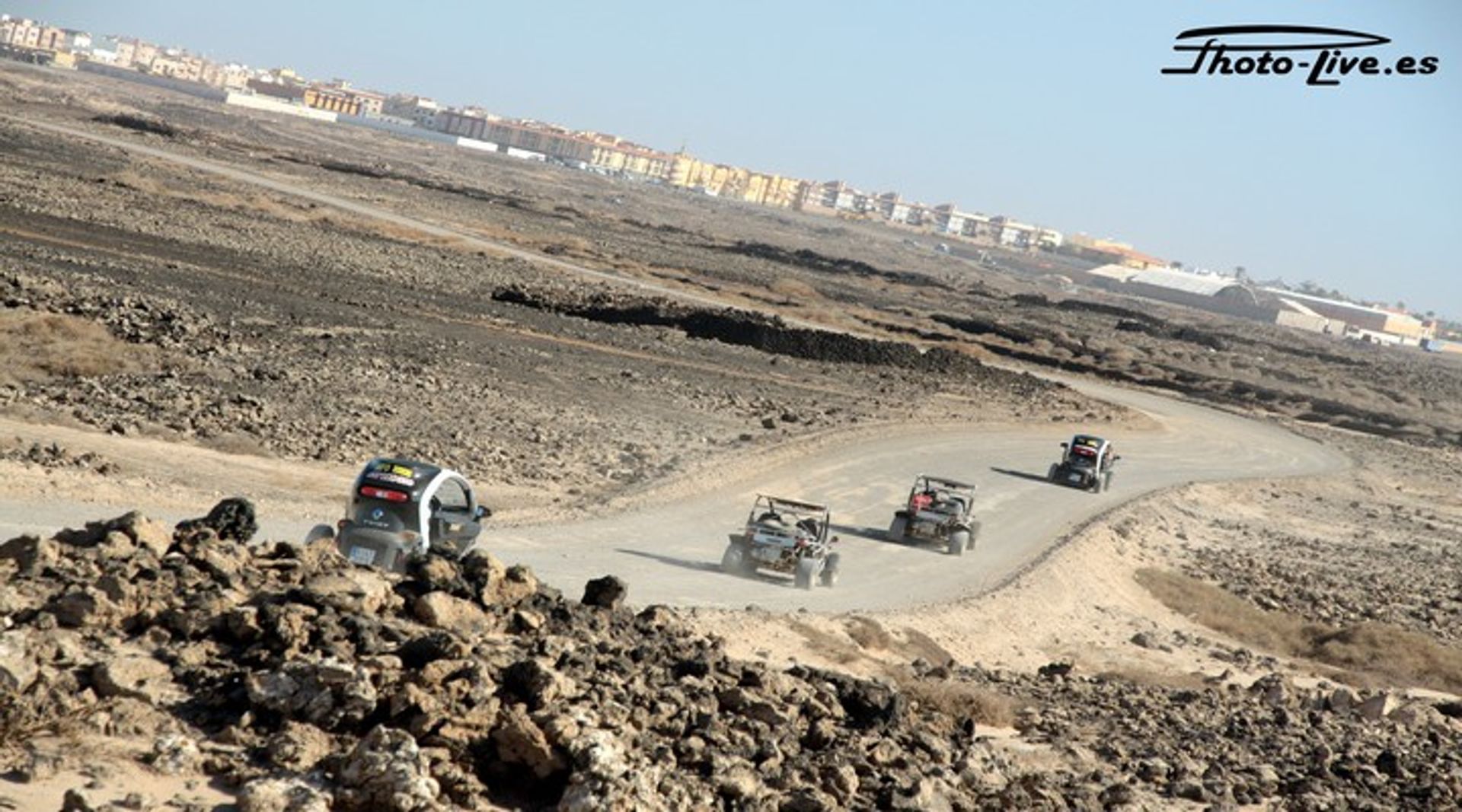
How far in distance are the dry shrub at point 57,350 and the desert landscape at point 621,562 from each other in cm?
15

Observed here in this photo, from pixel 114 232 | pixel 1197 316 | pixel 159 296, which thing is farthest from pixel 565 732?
pixel 1197 316

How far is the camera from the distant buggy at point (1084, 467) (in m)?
46.8

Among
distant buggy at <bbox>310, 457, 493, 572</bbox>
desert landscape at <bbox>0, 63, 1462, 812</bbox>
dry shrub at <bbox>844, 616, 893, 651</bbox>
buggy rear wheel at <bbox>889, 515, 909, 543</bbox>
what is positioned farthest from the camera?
buggy rear wheel at <bbox>889, 515, 909, 543</bbox>

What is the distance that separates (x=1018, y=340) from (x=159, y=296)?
195 feet

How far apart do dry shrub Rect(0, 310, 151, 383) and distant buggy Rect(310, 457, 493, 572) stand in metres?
14.5

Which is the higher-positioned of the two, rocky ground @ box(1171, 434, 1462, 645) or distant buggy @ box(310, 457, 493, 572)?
distant buggy @ box(310, 457, 493, 572)

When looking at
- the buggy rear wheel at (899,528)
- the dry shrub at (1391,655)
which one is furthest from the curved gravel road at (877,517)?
the dry shrub at (1391,655)

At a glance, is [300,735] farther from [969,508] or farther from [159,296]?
[159,296]

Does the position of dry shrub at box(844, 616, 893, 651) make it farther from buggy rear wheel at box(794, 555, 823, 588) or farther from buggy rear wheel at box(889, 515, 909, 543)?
buggy rear wheel at box(889, 515, 909, 543)

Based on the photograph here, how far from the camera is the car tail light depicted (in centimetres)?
1905

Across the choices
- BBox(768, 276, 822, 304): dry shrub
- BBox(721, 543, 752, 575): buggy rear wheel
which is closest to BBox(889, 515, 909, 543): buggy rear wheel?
BBox(721, 543, 752, 575): buggy rear wheel

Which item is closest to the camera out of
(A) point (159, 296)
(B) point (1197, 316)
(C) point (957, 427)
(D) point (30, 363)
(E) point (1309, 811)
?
(E) point (1309, 811)

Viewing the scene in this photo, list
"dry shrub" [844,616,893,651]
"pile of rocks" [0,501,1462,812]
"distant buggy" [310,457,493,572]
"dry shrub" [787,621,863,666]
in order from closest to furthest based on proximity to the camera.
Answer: "pile of rocks" [0,501,1462,812], "distant buggy" [310,457,493,572], "dry shrub" [787,621,863,666], "dry shrub" [844,616,893,651]

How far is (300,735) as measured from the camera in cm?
1140
